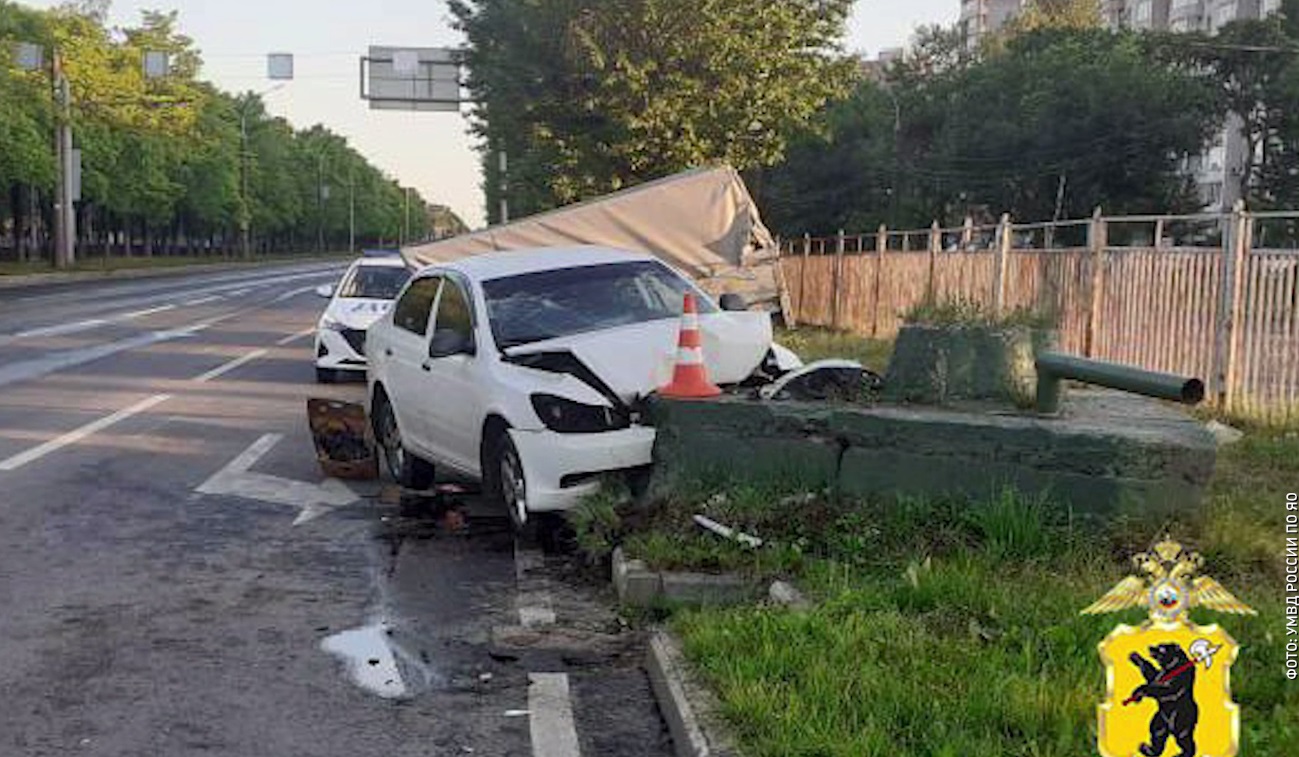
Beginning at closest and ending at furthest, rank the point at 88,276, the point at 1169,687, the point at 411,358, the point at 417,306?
the point at 1169,687
the point at 411,358
the point at 417,306
the point at 88,276

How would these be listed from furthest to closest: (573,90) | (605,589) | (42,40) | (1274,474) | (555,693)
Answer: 1. (42,40)
2. (573,90)
3. (1274,474)
4. (605,589)
5. (555,693)

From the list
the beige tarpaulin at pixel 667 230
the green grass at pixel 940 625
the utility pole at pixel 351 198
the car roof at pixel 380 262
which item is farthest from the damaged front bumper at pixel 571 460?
the utility pole at pixel 351 198

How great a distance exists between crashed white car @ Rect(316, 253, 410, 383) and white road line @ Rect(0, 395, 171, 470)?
2.13 meters

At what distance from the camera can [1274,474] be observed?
784 centimetres

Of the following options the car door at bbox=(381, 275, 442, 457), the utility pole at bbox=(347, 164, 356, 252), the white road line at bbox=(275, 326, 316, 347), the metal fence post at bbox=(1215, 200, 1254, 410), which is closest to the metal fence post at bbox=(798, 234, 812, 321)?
the white road line at bbox=(275, 326, 316, 347)

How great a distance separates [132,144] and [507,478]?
2240 inches

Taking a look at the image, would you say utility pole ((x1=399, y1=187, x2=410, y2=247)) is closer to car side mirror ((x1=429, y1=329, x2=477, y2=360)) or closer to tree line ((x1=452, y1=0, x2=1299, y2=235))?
tree line ((x1=452, y1=0, x2=1299, y2=235))

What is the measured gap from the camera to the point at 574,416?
23.2 ft

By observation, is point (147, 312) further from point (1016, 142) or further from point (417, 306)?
point (1016, 142)

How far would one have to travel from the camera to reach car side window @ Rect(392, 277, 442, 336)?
29.8 feet

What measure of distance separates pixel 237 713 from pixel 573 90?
21.9 metres

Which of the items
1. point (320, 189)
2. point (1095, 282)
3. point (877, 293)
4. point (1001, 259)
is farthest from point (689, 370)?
point (320, 189)

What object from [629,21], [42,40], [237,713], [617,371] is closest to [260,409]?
[617,371]

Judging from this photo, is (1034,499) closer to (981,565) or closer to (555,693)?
(981,565)
